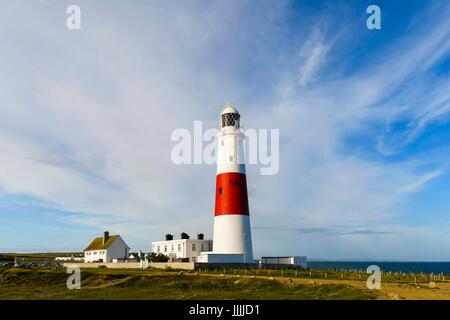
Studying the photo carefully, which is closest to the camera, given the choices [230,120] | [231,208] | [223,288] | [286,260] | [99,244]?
[223,288]

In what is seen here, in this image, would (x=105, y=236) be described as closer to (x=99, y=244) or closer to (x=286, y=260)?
(x=99, y=244)

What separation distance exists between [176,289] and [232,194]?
18244mm

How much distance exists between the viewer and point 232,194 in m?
54.8

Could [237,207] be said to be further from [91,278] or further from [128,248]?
[128,248]

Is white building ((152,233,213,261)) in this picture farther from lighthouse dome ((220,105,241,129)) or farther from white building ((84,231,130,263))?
lighthouse dome ((220,105,241,129))

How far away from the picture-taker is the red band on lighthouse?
54.7 m

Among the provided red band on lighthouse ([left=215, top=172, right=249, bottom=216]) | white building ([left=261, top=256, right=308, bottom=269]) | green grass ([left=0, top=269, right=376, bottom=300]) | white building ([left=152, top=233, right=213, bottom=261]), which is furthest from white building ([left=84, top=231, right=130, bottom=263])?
red band on lighthouse ([left=215, top=172, right=249, bottom=216])

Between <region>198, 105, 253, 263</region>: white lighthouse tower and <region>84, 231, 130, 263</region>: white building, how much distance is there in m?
32.4

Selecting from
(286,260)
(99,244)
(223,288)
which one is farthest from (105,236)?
(223,288)

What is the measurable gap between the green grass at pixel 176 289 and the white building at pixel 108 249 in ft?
101
